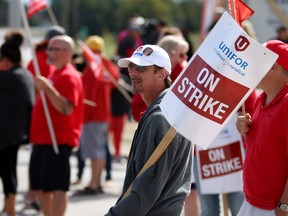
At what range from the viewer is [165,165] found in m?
4.83

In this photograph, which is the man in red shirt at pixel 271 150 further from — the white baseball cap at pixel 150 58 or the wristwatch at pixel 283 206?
the white baseball cap at pixel 150 58

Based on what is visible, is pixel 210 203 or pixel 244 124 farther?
pixel 210 203

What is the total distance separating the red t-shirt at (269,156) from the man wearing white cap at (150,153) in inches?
15.4

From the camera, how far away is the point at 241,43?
15.3 feet

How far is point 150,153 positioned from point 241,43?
772 mm

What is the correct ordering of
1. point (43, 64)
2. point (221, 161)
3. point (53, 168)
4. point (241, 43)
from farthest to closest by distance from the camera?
point (43, 64), point (53, 168), point (221, 161), point (241, 43)

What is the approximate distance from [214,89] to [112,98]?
936 cm

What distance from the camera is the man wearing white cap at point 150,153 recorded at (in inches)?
189

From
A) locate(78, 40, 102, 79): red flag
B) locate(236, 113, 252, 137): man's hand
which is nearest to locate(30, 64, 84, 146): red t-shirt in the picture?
locate(78, 40, 102, 79): red flag

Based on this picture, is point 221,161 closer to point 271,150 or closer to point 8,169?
point 271,150

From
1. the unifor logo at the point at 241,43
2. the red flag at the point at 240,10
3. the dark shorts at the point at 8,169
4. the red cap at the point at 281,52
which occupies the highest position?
the unifor logo at the point at 241,43

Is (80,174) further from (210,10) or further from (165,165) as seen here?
(165,165)

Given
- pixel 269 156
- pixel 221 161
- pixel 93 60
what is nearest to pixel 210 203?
pixel 221 161

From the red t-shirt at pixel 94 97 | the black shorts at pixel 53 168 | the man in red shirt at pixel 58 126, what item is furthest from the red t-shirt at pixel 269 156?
the red t-shirt at pixel 94 97
